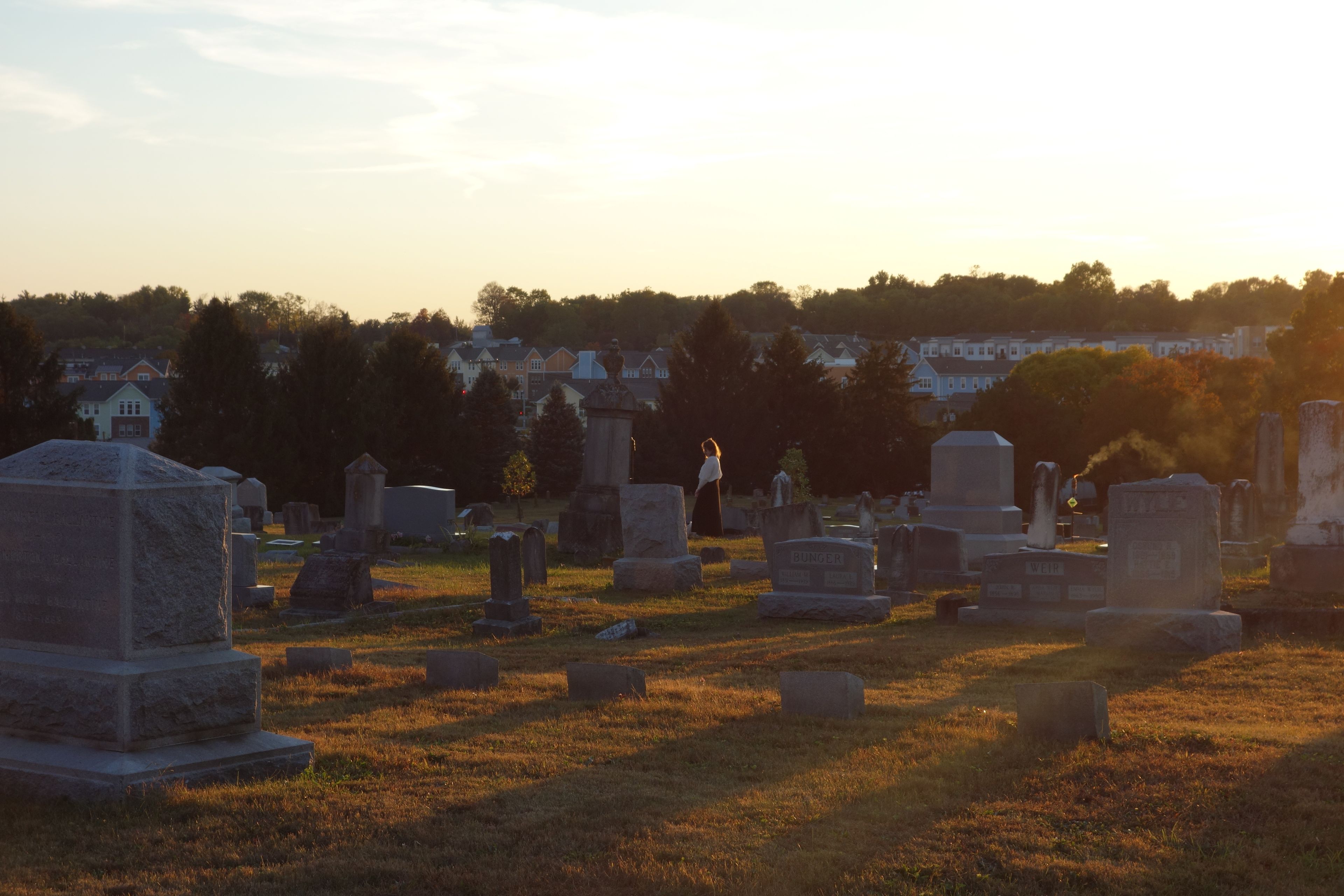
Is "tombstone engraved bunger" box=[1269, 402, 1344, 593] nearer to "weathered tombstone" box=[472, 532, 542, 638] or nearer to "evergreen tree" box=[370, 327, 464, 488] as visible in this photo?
"weathered tombstone" box=[472, 532, 542, 638]

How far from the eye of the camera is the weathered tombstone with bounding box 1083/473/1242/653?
38.5 ft

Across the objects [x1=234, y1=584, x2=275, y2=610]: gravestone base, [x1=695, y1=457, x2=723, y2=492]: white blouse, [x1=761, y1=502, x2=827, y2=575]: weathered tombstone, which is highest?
[x1=695, y1=457, x2=723, y2=492]: white blouse

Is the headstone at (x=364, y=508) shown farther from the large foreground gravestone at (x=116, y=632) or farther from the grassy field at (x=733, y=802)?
the large foreground gravestone at (x=116, y=632)

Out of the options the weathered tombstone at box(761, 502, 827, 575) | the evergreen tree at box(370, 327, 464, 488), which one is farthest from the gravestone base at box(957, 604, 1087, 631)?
the evergreen tree at box(370, 327, 464, 488)

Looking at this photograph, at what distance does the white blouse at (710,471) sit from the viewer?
23500 millimetres

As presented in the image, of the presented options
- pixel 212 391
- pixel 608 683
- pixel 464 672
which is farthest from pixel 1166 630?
pixel 212 391

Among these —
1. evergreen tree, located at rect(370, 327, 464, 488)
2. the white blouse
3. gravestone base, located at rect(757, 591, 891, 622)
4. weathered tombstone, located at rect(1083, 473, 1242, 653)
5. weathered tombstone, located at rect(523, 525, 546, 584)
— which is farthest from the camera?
evergreen tree, located at rect(370, 327, 464, 488)

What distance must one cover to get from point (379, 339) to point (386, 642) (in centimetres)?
11282

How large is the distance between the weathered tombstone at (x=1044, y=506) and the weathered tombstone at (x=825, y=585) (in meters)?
7.01

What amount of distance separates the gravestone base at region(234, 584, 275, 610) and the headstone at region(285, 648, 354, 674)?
574 cm

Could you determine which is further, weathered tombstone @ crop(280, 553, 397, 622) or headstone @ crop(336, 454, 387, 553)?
headstone @ crop(336, 454, 387, 553)

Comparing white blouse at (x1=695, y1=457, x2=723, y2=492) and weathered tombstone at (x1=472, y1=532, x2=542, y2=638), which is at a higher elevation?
white blouse at (x1=695, y1=457, x2=723, y2=492)

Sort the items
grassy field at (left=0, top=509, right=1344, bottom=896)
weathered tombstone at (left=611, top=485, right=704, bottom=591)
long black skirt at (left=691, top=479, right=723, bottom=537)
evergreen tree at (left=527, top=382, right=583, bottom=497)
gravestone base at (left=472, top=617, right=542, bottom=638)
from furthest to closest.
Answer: evergreen tree at (left=527, top=382, right=583, bottom=497) < long black skirt at (left=691, top=479, right=723, bottom=537) < weathered tombstone at (left=611, top=485, right=704, bottom=591) < gravestone base at (left=472, top=617, right=542, bottom=638) < grassy field at (left=0, top=509, right=1344, bottom=896)

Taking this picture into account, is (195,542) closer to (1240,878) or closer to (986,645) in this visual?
(1240,878)
